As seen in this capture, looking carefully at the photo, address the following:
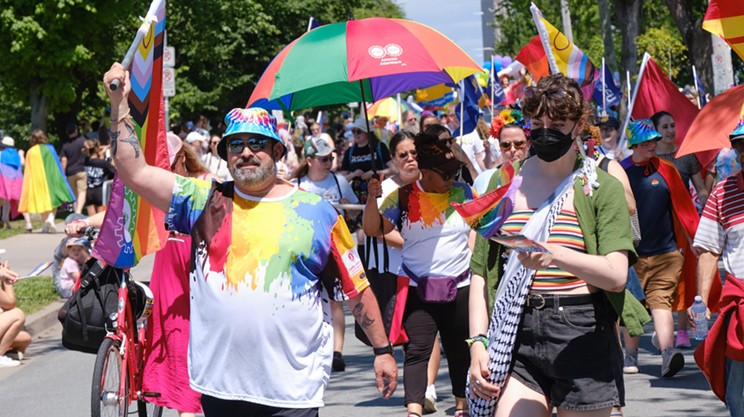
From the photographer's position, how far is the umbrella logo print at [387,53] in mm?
7523

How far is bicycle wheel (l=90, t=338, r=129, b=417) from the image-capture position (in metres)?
6.64

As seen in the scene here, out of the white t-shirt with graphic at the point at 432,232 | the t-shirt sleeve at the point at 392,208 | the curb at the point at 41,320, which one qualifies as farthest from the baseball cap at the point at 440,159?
the curb at the point at 41,320

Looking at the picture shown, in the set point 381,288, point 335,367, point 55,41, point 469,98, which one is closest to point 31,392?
point 335,367

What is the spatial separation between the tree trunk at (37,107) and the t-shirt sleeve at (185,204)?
30103 millimetres

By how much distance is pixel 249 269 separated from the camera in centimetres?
472

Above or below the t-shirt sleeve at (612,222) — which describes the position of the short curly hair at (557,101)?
above

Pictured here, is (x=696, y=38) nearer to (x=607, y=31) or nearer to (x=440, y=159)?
(x=607, y=31)

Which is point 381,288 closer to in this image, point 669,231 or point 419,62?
point 419,62

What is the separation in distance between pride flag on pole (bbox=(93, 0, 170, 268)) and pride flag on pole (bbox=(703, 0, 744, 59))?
388cm

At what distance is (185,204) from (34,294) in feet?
33.5

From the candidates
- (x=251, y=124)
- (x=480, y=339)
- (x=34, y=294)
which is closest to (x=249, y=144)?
(x=251, y=124)

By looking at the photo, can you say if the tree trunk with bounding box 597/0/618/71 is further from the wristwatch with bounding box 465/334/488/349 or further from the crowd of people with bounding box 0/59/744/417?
the wristwatch with bounding box 465/334/488/349

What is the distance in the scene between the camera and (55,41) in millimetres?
33312

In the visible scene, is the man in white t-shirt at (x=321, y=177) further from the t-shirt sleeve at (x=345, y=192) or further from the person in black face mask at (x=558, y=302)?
the person in black face mask at (x=558, y=302)
